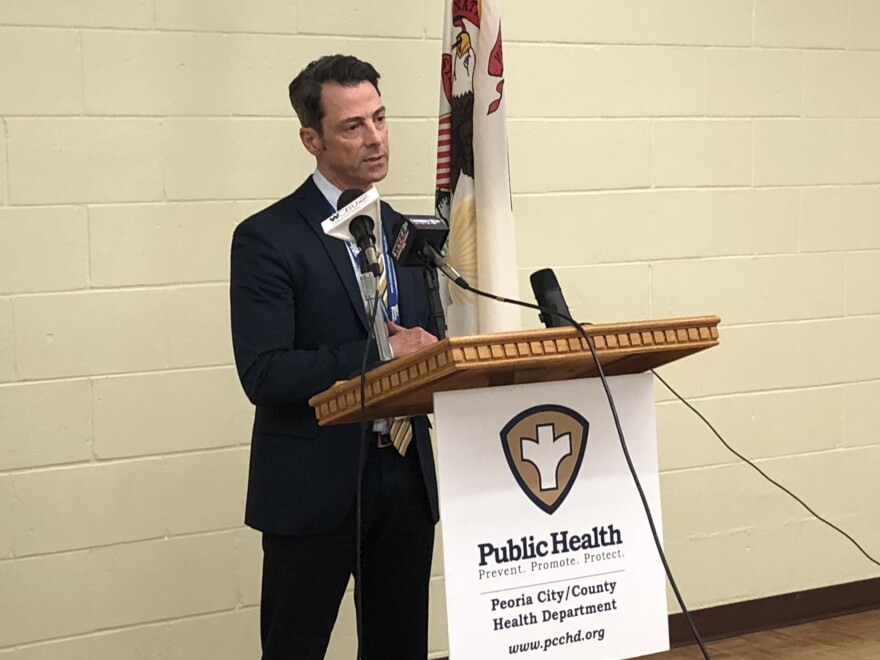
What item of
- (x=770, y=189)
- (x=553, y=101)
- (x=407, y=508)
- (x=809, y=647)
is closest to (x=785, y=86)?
(x=770, y=189)

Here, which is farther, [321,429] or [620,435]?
[321,429]

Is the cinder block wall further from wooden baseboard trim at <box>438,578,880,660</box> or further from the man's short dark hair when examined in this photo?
the man's short dark hair

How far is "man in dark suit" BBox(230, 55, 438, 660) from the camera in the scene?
2.27 meters

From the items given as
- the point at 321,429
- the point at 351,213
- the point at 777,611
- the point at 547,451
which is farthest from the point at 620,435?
the point at 777,611

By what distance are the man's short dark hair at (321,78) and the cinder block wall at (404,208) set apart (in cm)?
74

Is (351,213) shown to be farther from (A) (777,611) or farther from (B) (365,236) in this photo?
(A) (777,611)

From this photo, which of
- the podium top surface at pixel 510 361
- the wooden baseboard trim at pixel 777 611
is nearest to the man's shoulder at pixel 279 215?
the podium top surface at pixel 510 361

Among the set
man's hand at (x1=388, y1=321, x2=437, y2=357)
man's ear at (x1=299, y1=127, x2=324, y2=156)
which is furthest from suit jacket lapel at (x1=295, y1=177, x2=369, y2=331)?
man's hand at (x1=388, y1=321, x2=437, y2=357)

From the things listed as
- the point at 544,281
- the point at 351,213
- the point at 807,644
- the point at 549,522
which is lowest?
the point at 807,644

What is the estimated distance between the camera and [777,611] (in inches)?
154

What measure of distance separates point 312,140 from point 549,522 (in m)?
1.08

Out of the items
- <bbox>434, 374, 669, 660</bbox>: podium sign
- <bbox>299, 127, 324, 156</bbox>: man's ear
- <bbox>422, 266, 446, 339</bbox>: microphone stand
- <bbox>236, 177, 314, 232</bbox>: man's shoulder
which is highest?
<bbox>299, 127, 324, 156</bbox>: man's ear

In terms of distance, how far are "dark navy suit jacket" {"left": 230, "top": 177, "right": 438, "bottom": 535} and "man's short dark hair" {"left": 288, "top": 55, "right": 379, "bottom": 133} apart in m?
0.21

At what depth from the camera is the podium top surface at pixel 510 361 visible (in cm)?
153
